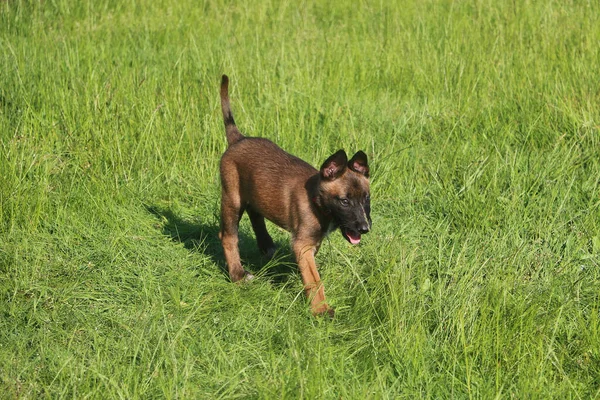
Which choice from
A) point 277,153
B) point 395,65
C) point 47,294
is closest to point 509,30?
point 395,65

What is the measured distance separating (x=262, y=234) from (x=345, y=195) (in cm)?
110

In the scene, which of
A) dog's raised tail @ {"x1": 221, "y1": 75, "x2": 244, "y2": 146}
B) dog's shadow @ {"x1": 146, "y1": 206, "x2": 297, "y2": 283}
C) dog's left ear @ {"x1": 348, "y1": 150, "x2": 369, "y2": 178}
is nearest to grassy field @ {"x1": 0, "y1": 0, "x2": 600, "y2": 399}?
dog's shadow @ {"x1": 146, "y1": 206, "x2": 297, "y2": 283}

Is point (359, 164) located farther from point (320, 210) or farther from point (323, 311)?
point (323, 311)

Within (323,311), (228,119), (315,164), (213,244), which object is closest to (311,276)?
(323,311)

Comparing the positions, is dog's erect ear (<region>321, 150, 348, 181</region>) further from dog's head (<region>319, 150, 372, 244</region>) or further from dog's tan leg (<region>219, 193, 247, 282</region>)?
dog's tan leg (<region>219, 193, 247, 282</region>)

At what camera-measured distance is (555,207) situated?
6.27 m

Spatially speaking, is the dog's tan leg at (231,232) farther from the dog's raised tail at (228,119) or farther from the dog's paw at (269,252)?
the dog's raised tail at (228,119)

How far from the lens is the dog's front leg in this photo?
507 centimetres

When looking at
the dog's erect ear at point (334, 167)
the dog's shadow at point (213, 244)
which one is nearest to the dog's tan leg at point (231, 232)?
the dog's shadow at point (213, 244)

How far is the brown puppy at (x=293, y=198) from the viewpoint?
5.21 metres

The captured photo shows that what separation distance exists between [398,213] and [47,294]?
264cm

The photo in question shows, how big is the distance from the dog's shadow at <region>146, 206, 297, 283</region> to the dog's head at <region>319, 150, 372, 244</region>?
2.25 ft

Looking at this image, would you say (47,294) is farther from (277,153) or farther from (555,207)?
(555,207)

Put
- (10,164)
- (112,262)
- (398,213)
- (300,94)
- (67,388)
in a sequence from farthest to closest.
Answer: (300,94), (398,213), (10,164), (112,262), (67,388)
